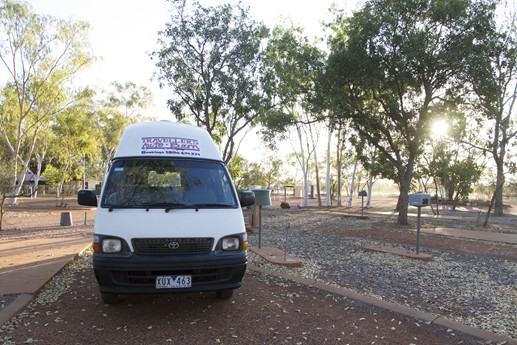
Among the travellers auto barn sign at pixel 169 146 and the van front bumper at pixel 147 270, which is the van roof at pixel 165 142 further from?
the van front bumper at pixel 147 270

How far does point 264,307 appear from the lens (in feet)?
16.4

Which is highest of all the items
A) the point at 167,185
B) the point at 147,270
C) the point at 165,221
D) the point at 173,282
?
the point at 167,185

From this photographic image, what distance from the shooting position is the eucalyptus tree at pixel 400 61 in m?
13.5

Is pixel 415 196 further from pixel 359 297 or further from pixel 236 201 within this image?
pixel 236 201

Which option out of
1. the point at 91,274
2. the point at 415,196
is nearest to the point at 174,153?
the point at 91,274

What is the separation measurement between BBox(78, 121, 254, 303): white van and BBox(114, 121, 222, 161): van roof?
1 cm

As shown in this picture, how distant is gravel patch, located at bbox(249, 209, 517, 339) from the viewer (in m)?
5.09

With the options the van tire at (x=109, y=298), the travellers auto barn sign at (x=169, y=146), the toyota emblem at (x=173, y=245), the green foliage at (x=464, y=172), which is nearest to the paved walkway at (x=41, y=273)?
the van tire at (x=109, y=298)

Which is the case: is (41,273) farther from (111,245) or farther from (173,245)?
(173,245)

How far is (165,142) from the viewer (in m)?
5.36

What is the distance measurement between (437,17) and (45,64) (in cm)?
2211

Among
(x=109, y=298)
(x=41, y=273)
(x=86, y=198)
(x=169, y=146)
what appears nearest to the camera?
(x=109, y=298)

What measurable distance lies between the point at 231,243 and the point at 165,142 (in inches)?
68.5

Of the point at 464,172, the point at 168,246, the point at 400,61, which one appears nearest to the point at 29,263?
the point at 168,246
